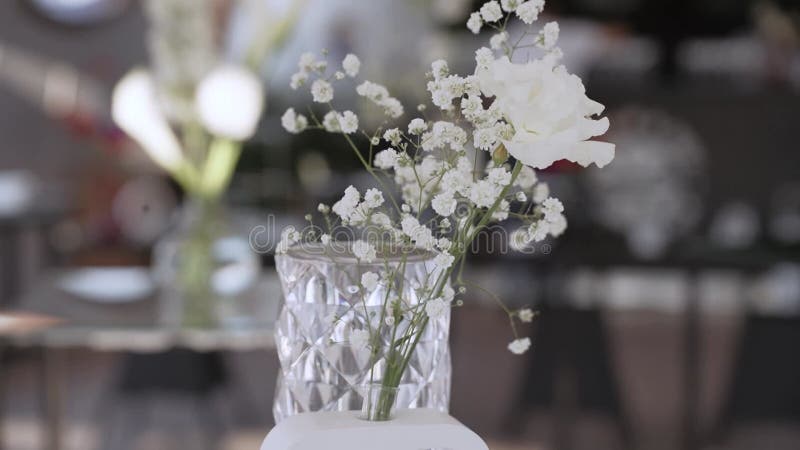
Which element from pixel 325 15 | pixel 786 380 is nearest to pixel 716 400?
pixel 786 380

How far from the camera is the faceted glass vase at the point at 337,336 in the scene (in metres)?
0.92

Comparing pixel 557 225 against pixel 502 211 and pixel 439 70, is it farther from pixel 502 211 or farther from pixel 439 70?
pixel 439 70

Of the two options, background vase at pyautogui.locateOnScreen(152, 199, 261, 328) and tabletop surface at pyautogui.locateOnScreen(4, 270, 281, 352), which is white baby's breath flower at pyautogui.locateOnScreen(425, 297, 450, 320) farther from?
background vase at pyautogui.locateOnScreen(152, 199, 261, 328)

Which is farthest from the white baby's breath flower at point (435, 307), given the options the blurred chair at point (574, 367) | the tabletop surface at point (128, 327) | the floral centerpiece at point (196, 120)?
the blurred chair at point (574, 367)

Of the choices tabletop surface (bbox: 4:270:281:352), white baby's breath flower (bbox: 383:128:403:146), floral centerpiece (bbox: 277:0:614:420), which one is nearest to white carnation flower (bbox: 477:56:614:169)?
floral centerpiece (bbox: 277:0:614:420)

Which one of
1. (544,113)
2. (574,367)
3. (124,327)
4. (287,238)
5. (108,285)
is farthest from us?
(574,367)

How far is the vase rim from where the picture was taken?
3.00 ft

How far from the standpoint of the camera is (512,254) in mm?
4227

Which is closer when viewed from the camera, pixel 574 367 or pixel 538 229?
pixel 538 229

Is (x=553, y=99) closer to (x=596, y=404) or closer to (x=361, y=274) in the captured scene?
(x=361, y=274)

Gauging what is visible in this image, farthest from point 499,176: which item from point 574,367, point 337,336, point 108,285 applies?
point 574,367

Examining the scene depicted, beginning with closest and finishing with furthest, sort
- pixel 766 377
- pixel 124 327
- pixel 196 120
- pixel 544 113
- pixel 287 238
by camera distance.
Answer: pixel 544 113 → pixel 287 238 → pixel 124 327 → pixel 196 120 → pixel 766 377

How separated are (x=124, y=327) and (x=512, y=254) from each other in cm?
225

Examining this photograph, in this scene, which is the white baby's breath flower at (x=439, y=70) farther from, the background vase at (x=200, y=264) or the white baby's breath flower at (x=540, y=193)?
the background vase at (x=200, y=264)
